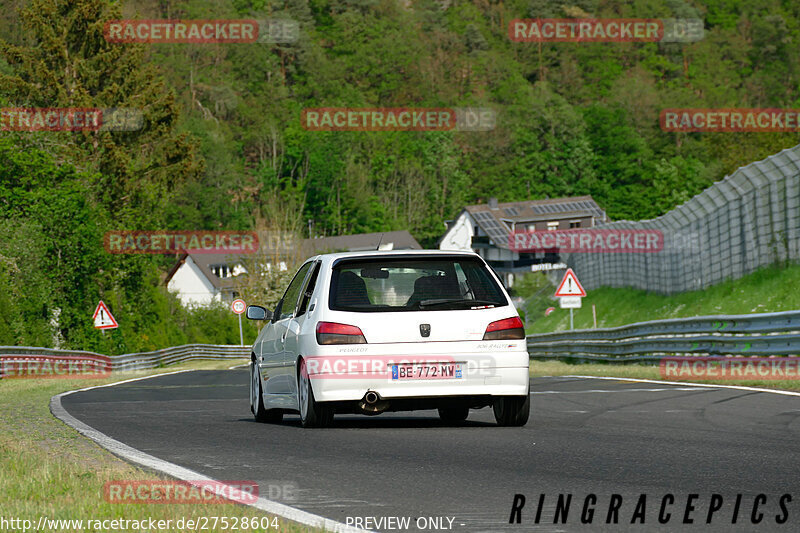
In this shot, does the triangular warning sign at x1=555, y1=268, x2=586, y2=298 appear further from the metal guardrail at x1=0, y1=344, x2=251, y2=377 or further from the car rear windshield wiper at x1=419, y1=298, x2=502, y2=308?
the car rear windshield wiper at x1=419, y1=298, x2=502, y2=308

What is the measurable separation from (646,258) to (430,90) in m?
131

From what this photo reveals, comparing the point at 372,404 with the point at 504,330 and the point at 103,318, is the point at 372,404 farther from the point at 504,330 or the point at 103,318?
the point at 103,318

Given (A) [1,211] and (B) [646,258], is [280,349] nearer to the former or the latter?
(B) [646,258]

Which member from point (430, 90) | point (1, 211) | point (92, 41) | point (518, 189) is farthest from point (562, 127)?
point (1, 211)

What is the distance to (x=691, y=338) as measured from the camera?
22.4 metres

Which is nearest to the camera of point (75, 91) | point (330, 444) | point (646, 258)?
point (330, 444)

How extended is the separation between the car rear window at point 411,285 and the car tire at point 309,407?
71cm

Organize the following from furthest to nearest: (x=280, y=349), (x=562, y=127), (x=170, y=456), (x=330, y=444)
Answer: (x=562, y=127) < (x=280, y=349) < (x=330, y=444) < (x=170, y=456)

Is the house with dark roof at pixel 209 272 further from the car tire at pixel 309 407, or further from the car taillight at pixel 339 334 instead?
the car taillight at pixel 339 334

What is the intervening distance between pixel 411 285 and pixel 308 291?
1134mm

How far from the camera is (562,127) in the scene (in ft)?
477

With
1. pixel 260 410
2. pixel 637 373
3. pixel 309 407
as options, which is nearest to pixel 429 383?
pixel 309 407

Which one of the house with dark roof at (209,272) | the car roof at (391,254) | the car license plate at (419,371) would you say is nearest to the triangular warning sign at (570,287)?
the car roof at (391,254)

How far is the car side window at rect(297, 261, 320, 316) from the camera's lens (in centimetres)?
1140
